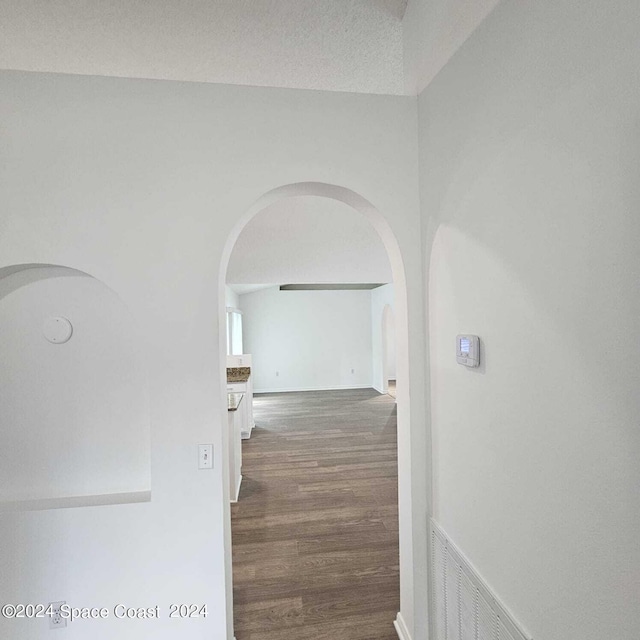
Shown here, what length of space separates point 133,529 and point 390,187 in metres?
1.77

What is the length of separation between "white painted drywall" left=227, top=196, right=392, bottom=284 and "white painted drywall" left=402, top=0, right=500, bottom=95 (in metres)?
1.04

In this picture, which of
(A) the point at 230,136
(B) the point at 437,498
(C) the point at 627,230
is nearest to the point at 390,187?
(A) the point at 230,136

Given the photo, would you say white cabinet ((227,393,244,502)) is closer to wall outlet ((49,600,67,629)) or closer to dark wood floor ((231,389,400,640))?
dark wood floor ((231,389,400,640))

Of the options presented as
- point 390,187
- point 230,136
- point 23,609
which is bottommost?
point 23,609

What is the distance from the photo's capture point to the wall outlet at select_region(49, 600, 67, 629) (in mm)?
1446

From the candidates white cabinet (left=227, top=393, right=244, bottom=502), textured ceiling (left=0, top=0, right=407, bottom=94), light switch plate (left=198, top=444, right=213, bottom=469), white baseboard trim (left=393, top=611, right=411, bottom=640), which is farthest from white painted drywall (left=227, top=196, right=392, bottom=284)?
white baseboard trim (left=393, top=611, right=411, bottom=640)

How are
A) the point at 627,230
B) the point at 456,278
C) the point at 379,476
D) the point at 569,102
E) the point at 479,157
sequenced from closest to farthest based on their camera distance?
the point at 627,230
the point at 569,102
the point at 479,157
the point at 456,278
the point at 379,476

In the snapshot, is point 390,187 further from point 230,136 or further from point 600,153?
point 600,153

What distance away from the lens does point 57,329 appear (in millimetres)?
1585

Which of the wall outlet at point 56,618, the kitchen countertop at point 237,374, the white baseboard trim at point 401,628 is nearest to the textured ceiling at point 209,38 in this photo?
the wall outlet at point 56,618

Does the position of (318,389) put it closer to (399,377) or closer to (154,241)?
(399,377)

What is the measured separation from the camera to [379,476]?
144 inches

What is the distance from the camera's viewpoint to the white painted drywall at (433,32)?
1.19m

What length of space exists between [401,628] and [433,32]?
8.60 feet
